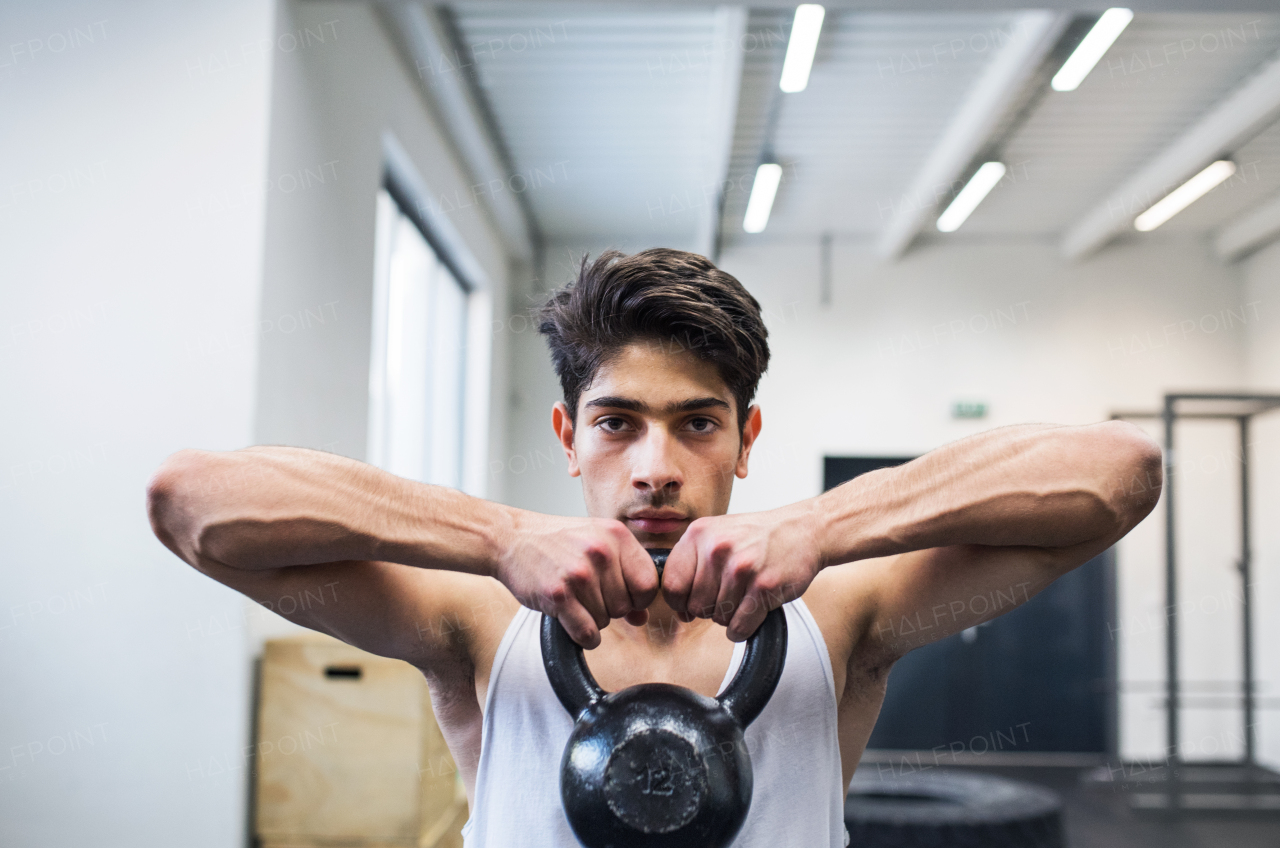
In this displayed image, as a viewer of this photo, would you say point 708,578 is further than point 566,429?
No

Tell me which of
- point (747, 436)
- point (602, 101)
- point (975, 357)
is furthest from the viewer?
point (975, 357)

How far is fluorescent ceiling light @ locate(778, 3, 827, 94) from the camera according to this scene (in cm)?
421

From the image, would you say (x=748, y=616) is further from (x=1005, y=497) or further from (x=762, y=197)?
(x=762, y=197)

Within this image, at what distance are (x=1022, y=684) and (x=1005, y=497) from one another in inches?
271

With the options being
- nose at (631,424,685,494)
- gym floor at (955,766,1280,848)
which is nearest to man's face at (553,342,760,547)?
nose at (631,424,685,494)

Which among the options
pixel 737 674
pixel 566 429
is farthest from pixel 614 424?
pixel 737 674

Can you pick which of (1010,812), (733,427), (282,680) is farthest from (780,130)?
(733,427)

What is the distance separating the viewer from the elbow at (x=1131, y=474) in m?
1.03

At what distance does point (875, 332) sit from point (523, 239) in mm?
2901

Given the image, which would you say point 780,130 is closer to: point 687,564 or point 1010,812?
point 1010,812

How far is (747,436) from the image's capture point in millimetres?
1400

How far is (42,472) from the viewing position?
2713 mm

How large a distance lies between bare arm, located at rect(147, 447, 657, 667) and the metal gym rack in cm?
535

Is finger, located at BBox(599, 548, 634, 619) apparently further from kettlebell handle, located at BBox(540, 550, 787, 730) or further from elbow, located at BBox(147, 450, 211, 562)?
elbow, located at BBox(147, 450, 211, 562)
